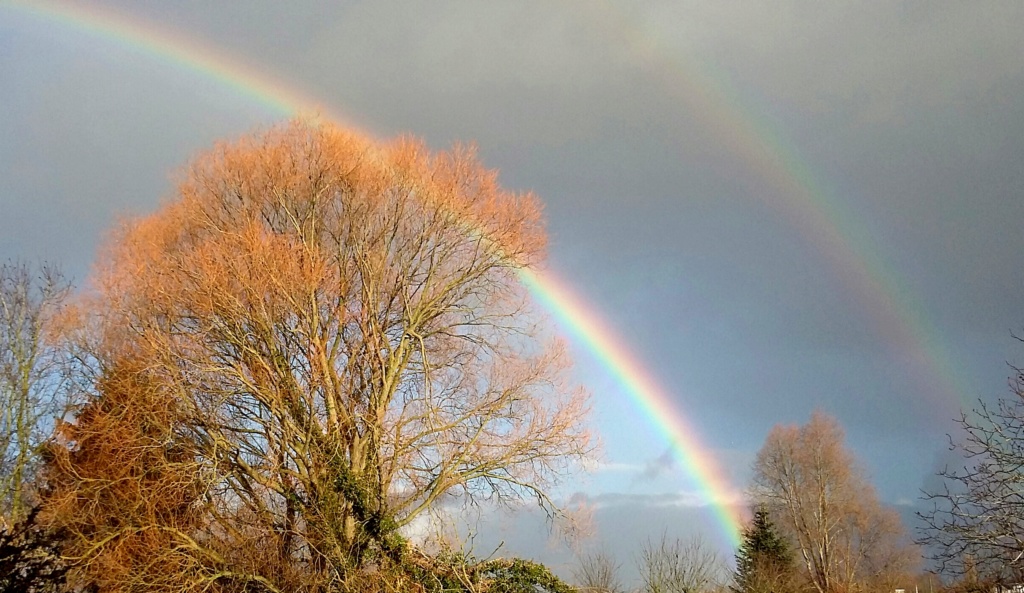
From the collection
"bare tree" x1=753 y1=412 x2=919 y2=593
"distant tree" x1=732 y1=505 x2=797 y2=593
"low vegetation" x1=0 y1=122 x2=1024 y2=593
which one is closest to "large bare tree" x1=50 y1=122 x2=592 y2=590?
"low vegetation" x1=0 y1=122 x2=1024 y2=593

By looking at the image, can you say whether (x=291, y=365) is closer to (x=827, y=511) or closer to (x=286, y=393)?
(x=286, y=393)

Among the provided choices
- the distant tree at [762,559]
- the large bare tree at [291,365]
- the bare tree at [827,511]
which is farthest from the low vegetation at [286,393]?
the bare tree at [827,511]

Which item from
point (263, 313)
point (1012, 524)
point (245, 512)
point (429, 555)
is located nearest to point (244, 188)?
point (263, 313)

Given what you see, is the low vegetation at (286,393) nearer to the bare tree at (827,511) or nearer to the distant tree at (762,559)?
the distant tree at (762,559)

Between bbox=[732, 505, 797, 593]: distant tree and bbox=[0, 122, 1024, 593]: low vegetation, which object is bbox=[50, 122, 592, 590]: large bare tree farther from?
bbox=[732, 505, 797, 593]: distant tree

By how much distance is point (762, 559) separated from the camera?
105 ft

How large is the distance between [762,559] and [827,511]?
17.3 m

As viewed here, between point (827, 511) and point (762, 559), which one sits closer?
point (762, 559)

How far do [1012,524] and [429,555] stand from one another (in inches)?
400

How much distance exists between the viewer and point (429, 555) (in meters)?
15.1

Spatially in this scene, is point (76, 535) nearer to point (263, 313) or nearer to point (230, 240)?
point (263, 313)

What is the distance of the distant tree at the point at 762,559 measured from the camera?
95.5 ft

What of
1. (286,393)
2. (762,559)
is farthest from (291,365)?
(762,559)

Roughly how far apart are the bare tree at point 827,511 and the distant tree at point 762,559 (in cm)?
1186
